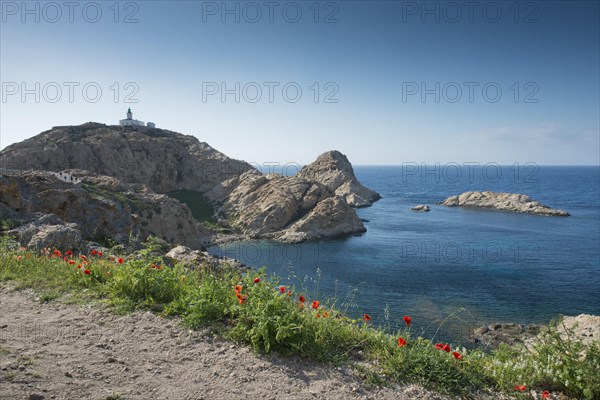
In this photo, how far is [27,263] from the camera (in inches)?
424

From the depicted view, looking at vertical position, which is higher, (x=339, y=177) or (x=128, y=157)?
(x=128, y=157)

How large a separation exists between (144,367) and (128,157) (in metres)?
94.7

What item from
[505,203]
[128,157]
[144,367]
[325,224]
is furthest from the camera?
[505,203]

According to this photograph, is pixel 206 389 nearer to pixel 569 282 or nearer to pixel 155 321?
pixel 155 321

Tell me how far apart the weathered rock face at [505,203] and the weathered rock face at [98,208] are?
87.9m

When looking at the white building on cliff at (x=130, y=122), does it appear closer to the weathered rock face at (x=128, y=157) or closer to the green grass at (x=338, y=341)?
the weathered rock face at (x=128, y=157)

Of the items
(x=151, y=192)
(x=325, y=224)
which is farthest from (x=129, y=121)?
(x=325, y=224)

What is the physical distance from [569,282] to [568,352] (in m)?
46.1

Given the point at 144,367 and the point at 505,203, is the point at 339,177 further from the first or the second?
the point at 144,367

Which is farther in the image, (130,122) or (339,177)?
(339,177)

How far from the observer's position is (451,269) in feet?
163

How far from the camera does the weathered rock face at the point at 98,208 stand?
74.4 feet

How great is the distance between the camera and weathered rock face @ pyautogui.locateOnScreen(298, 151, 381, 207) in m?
125

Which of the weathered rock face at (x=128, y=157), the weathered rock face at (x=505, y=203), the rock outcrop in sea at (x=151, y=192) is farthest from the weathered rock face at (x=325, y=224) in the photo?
the weathered rock face at (x=505, y=203)
